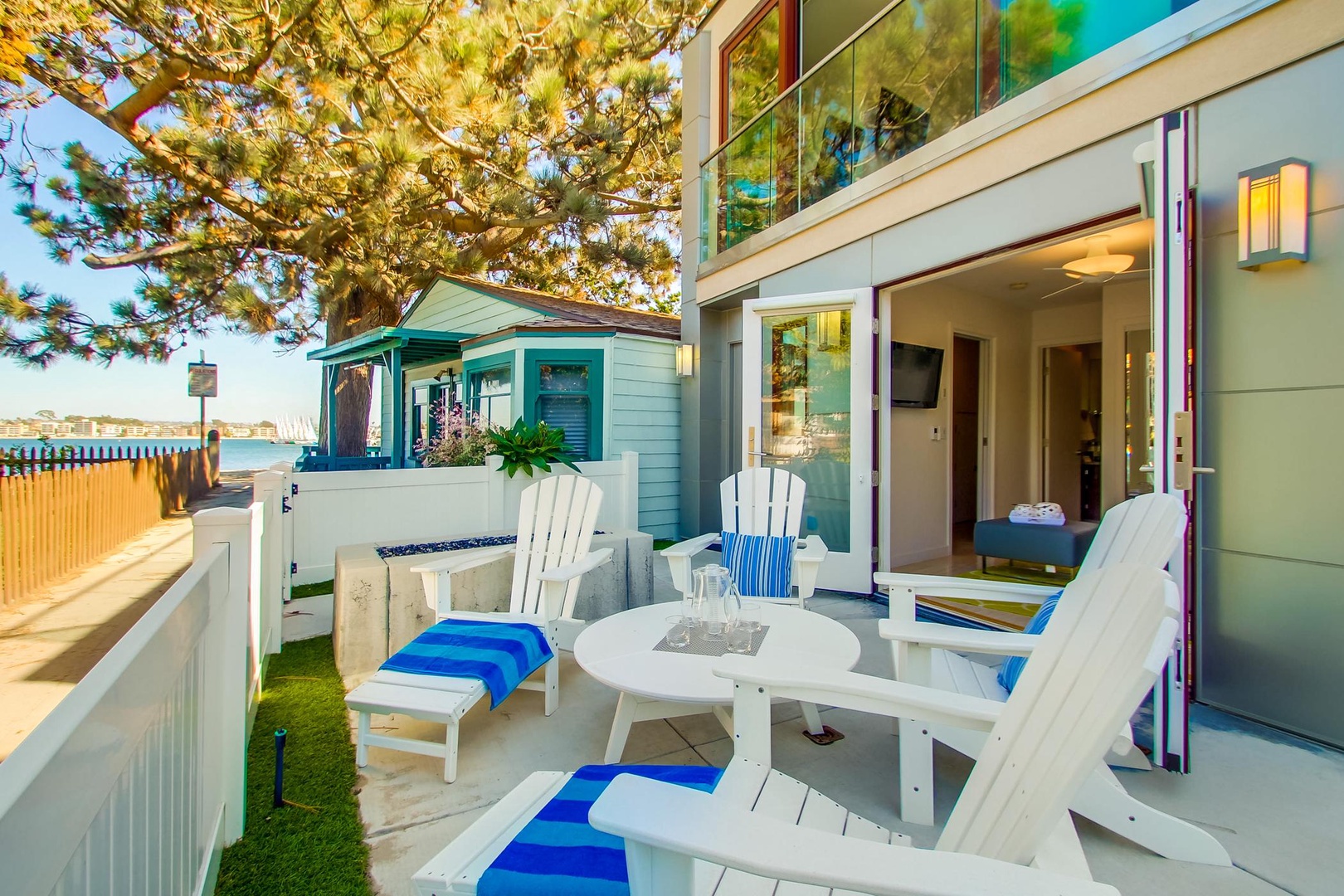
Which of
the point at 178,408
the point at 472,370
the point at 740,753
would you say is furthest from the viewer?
the point at 178,408

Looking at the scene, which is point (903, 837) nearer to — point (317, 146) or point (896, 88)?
point (896, 88)

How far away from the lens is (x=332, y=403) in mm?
8844

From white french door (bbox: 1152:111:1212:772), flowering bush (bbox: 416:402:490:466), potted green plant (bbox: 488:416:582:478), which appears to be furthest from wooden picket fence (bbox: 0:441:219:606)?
white french door (bbox: 1152:111:1212:772)

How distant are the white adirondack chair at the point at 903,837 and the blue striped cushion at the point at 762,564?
2.14 metres

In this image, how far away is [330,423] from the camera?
29.1ft

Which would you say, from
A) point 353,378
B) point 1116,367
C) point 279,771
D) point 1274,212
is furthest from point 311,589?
point 1116,367

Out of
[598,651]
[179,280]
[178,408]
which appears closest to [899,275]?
[598,651]

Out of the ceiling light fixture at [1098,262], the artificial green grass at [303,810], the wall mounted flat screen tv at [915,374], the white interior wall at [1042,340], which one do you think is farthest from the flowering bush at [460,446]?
the white interior wall at [1042,340]

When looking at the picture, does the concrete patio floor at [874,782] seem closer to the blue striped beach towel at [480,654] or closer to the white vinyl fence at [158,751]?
the blue striped beach towel at [480,654]

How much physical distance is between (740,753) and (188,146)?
912 cm

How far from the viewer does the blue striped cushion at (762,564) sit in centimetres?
370

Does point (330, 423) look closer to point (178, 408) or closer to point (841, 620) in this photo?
point (841, 620)

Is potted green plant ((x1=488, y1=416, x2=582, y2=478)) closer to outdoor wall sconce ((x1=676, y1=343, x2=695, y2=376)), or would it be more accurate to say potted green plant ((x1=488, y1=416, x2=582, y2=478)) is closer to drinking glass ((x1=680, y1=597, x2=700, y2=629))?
outdoor wall sconce ((x1=676, y1=343, x2=695, y2=376))

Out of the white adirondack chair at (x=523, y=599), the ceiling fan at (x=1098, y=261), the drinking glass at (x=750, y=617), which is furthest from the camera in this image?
the ceiling fan at (x=1098, y=261)
